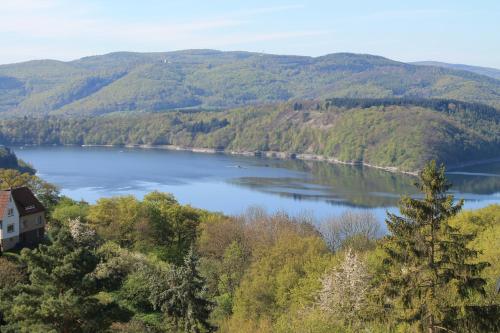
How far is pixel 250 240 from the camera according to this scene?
3052 cm

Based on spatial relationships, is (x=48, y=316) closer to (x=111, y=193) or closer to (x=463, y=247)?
(x=463, y=247)

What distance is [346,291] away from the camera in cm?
1720

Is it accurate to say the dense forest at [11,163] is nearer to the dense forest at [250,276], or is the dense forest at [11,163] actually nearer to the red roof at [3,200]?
the dense forest at [250,276]

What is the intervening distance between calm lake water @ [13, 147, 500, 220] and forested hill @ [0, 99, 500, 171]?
34.0 feet

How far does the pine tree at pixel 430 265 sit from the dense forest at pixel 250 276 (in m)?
0.02

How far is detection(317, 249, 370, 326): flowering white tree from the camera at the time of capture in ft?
53.4

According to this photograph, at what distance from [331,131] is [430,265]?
509 feet

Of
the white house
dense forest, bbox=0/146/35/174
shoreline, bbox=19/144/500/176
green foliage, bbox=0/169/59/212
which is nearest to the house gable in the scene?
the white house

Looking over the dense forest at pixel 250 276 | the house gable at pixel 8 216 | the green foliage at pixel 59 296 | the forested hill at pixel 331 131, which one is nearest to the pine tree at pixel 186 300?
the dense forest at pixel 250 276

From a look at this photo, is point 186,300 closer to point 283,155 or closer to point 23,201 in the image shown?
point 23,201

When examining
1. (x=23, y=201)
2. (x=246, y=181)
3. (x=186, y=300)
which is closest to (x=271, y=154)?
(x=246, y=181)

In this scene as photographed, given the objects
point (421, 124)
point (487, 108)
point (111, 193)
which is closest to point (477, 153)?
point (421, 124)

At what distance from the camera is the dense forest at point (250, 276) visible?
1202 centimetres

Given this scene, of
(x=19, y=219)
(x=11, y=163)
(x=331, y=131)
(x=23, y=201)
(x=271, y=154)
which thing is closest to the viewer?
(x=19, y=219)
